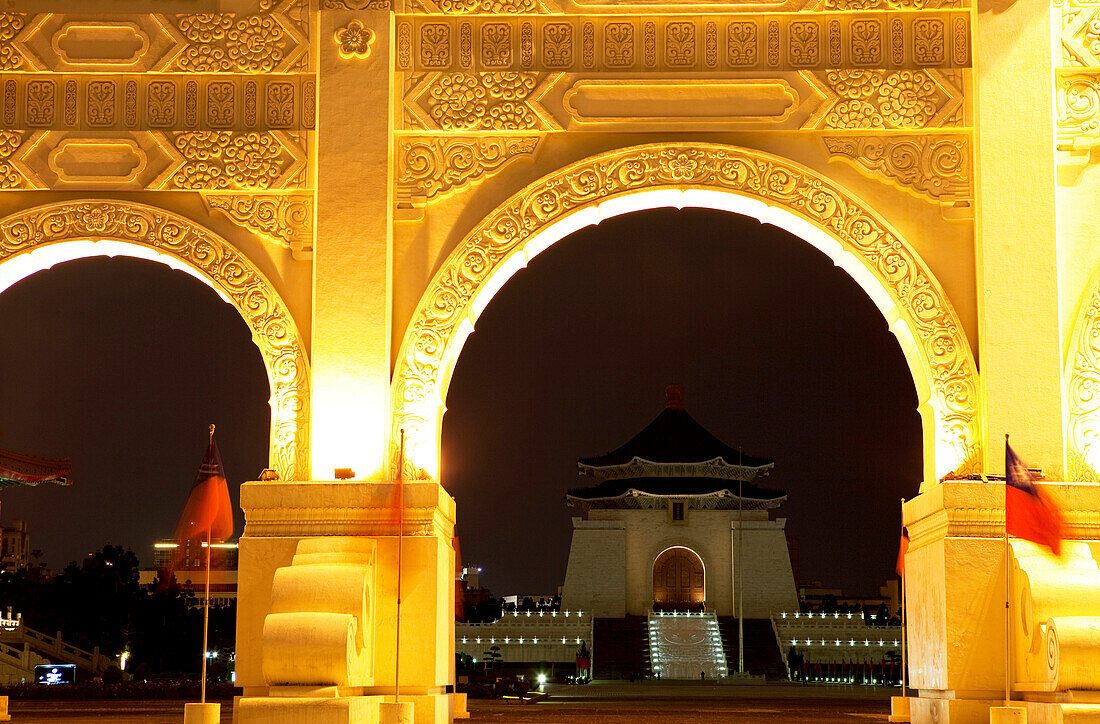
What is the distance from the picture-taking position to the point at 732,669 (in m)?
31.5

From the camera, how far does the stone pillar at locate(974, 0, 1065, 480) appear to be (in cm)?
879

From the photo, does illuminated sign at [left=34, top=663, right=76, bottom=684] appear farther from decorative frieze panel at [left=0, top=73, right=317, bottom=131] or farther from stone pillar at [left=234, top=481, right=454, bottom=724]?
stone pillar at [left=234, top=481, right=454, bottom=724]

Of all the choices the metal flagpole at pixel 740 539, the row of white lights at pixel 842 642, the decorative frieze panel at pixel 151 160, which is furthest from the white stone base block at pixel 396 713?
the metal flagpole at pixel 740 539

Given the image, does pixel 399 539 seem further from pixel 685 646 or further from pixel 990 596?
pixel 685 646

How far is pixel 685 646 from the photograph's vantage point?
32281 millimetres

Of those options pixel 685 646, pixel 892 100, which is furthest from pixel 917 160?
pixel 685 646

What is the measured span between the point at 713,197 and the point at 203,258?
338cm

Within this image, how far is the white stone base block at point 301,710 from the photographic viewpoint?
25.7 feet

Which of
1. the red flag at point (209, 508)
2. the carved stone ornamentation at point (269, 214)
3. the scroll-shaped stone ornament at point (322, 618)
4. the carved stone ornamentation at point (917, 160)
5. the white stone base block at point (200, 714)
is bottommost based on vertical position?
the white stone base block at point (200, 714)

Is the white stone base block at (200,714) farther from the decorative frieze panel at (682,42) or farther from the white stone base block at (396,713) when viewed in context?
the decorative frieze panel at (682,42)

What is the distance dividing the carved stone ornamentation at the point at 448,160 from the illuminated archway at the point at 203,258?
115 centimetres

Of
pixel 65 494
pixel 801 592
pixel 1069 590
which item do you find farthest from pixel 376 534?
pixel 801 592

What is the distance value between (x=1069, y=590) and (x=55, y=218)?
6727 mm

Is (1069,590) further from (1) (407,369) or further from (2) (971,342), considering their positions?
(1) (407,369)
